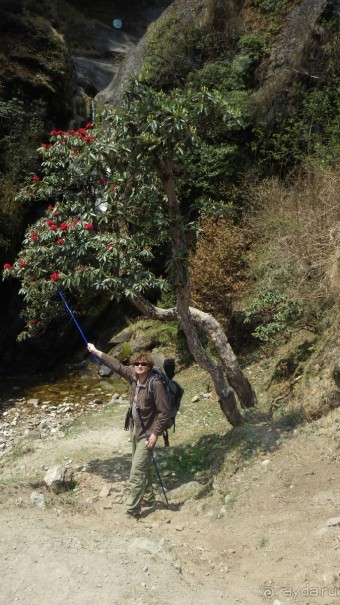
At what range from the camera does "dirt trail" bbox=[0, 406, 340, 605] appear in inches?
175

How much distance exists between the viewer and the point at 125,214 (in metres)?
7.32

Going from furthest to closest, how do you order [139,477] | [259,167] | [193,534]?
[259,167] < [139,477] < [193,534]

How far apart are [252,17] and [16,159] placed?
7914mm

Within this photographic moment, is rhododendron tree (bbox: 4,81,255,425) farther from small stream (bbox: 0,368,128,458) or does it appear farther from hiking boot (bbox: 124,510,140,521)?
small stream (bbox: 0,368,128,458)

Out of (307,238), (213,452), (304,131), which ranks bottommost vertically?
(213,452)

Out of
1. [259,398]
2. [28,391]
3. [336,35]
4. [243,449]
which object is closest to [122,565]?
[243,449]

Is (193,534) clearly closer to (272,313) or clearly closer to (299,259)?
(299,259)

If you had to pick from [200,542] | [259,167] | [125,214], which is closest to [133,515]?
[200,542]

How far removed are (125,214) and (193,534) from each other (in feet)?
13.2

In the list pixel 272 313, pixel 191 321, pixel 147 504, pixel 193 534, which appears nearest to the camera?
pixel 193 534

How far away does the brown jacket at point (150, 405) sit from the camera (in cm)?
612

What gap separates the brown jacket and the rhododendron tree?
969 millimetres

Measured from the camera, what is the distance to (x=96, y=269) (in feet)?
21.9

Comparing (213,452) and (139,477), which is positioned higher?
(139,477)
